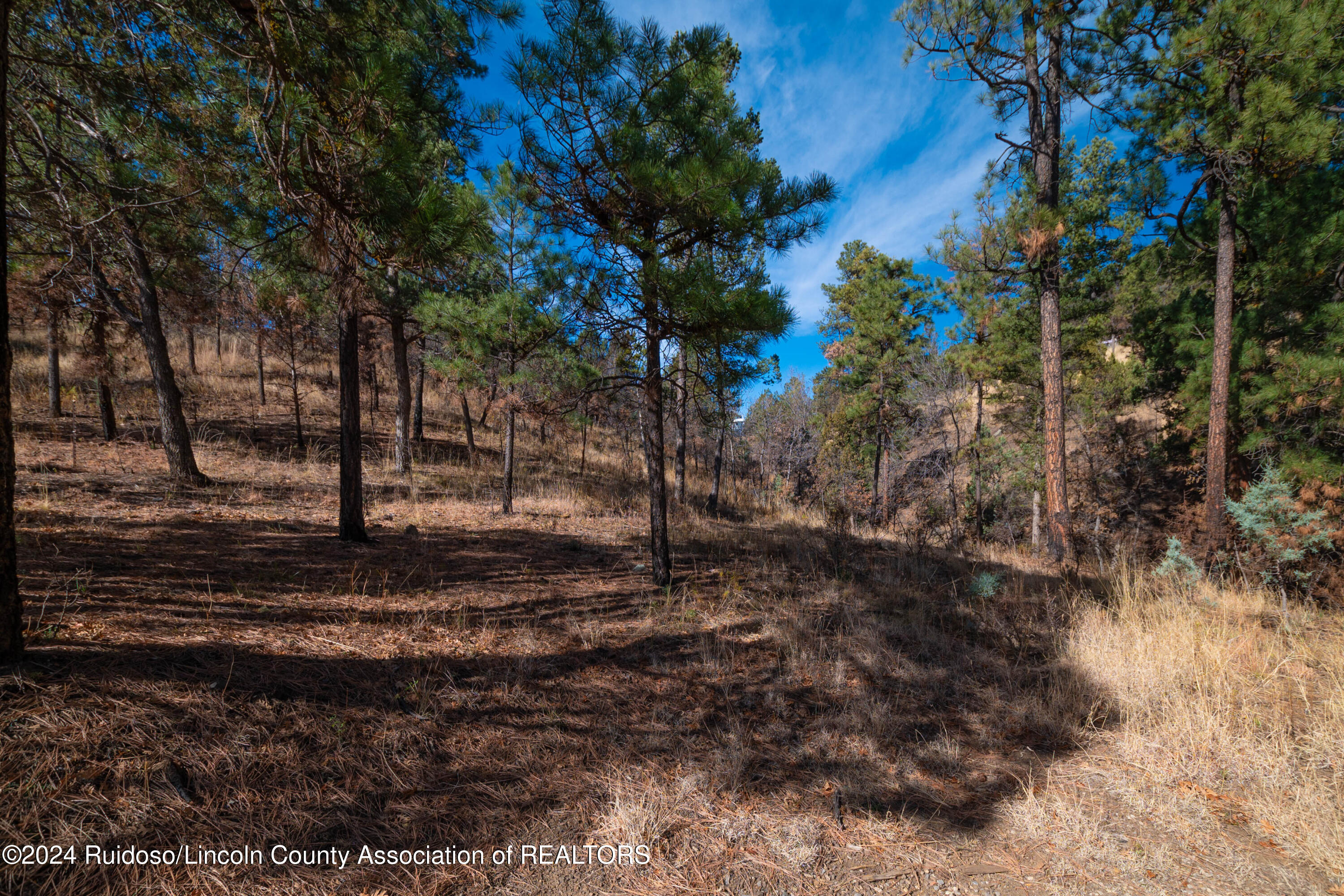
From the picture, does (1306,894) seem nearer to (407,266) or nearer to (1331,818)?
(1331,818)

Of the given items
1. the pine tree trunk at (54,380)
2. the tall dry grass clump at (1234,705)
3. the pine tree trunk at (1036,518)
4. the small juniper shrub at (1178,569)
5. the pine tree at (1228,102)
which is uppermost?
the pine tree at (1228,102)

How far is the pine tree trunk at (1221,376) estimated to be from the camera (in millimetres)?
7992

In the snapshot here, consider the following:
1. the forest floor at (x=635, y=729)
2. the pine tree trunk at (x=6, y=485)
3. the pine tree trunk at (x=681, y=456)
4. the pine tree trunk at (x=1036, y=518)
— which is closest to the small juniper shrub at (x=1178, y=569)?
the forest floor at (x=635, y=729)

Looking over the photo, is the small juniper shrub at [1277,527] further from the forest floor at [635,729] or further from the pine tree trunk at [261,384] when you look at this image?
the pine tree trunk at [261,384]

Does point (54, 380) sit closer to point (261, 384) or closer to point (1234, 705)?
point (261, 384)

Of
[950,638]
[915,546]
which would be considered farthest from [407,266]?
[915,546]

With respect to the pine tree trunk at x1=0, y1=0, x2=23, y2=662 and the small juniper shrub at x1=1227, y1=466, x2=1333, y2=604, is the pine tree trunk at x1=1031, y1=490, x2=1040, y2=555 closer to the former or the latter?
the small juniper shrub at x1=1227, y1=466, x2=1333, y2=604

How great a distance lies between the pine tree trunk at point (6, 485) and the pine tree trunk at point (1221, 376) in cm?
1351

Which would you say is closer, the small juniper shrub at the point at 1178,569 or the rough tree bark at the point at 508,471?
the small juniper shrub at the point at 1178,569

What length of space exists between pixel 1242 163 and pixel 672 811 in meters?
11.7

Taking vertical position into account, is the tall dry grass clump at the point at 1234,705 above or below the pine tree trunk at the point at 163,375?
below

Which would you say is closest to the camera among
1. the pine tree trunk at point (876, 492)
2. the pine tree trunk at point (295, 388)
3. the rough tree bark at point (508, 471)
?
the rough tree bark at point (508, 471)

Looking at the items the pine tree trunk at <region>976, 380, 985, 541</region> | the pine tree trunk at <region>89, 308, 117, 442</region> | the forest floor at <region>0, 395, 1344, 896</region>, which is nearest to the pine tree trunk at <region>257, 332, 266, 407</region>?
the pine tree trunk at <region>89, 308, 117, 442</region>

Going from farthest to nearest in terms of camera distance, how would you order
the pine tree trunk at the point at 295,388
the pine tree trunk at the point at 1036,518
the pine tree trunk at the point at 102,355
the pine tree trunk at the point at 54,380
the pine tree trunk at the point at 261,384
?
the pine tree trunk at the point at 261,384, the pine tree trunk at the point at 1036,518, the pine tree trunk at the point at 295,388, the pine tree trunk at the point at 54,380, the pine tree trunk at the point at 102,355
